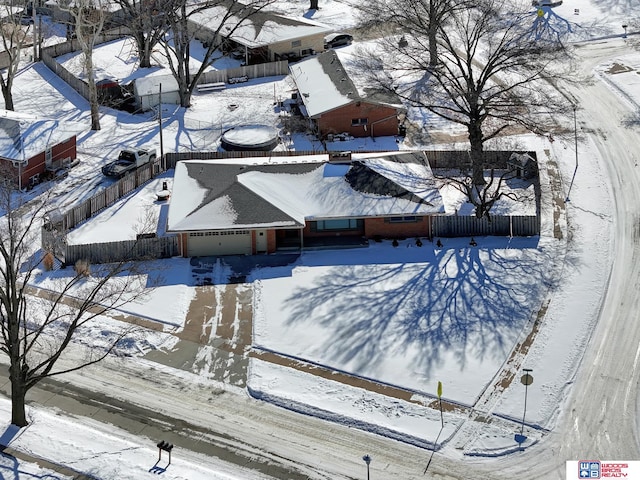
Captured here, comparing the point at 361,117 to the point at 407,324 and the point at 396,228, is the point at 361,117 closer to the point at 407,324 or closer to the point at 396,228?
the point at 396,228

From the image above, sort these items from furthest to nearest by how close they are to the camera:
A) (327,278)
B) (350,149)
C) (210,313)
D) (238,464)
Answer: (350,149) → (327,278) → (210,313) → (238,464)

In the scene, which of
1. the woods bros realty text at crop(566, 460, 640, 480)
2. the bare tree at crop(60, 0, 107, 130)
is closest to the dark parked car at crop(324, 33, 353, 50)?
the bare tree at crop(60, 0, 107, 130)

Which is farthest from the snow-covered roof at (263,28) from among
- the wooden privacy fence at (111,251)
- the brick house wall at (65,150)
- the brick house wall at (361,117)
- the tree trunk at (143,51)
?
the wooden privacy fence at (111,251)

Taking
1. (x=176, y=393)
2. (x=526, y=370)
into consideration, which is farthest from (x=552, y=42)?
(x=176, y=393)

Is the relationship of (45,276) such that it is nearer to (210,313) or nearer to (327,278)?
(210,313)

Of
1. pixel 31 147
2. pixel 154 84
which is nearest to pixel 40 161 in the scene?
pixel 31 147

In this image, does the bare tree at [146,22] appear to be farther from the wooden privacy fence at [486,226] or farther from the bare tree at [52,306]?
the wooden privacy fence at [486,226]
